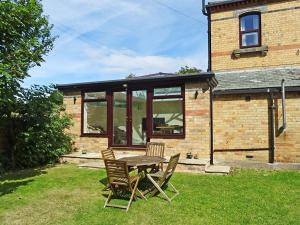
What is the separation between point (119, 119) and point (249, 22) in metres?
8.41

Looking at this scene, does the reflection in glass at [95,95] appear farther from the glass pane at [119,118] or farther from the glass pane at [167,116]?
the glass pane at [167,116]

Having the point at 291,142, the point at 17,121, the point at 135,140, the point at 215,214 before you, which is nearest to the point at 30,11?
the point at 17,121

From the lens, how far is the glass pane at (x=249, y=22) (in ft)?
49.6

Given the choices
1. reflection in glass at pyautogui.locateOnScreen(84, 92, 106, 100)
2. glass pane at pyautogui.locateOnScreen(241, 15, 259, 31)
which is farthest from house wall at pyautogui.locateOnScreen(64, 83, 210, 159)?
glass pane at pyautogui.locateOnScreen(241, 15, 259, 31)

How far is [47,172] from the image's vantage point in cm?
1029

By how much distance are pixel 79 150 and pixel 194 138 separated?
509 centimetres

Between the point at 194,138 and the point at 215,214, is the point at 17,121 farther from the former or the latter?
the point at 215,214

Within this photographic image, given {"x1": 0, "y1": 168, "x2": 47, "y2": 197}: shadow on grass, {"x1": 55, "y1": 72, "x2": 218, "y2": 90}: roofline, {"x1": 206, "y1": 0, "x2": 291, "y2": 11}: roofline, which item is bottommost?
{"x1": 0, "y1": 168, "x2": 47, "y2": 197}: shadow on grass

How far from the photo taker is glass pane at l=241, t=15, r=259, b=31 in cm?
1513

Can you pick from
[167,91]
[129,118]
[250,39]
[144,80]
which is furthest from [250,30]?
[129,118]

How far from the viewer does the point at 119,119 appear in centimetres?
1227

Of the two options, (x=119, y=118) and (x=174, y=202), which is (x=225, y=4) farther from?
(x=174, y=202)

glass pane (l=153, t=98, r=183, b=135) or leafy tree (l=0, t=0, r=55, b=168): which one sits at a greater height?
leafy tree (l=0, t=0, r=55, b=168)

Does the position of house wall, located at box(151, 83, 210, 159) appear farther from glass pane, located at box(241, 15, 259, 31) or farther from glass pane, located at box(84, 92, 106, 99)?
glass pane, located at box(241, 15, 259, 31)
